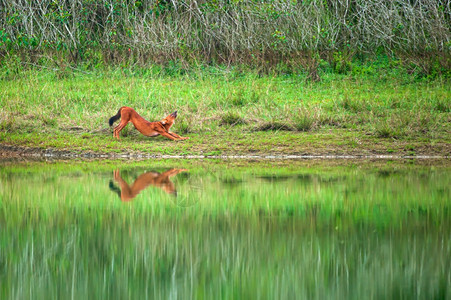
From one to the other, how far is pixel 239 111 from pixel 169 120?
1.83m

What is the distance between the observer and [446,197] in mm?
6766

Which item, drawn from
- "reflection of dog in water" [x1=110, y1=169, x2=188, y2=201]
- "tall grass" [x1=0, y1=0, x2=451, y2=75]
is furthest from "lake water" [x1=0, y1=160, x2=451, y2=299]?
"tall grass" [x1=0, y1=0, x2=451, y2=75]

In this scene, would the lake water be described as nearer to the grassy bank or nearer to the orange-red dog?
the grassy bank

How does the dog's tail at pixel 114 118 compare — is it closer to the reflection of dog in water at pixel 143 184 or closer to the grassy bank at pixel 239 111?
the grassy bank at pixel 239 111

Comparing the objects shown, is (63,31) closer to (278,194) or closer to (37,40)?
(37,40)

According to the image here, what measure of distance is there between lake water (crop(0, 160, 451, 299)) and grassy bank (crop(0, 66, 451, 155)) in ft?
8.15

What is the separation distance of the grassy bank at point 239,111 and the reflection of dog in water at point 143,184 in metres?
2.25

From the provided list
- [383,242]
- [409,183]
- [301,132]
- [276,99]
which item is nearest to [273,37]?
[276,99]

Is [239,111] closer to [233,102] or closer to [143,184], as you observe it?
[233,102]

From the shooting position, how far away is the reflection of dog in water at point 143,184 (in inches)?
283

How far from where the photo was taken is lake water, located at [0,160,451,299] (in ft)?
13.2

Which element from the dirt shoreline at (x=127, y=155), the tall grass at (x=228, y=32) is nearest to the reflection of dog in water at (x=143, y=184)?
the dirt shoreline at (x=127, y=155)

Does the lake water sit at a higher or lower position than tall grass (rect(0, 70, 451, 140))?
lower

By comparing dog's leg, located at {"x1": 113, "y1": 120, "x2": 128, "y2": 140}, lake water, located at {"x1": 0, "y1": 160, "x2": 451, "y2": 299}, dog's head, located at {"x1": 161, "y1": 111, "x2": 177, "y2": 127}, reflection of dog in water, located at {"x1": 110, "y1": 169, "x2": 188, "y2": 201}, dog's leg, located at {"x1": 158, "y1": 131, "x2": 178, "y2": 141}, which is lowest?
lake water, located at {"x1": 0, "y1": 160, "x2": 451, "y2": 299}
